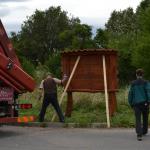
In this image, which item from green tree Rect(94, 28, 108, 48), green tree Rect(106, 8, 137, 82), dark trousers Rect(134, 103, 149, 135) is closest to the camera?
dark trousers Rect(134, 103, 149, 135)

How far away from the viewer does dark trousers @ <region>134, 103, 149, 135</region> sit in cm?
1473

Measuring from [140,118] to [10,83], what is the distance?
11.8 feet

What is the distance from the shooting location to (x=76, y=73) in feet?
65.0

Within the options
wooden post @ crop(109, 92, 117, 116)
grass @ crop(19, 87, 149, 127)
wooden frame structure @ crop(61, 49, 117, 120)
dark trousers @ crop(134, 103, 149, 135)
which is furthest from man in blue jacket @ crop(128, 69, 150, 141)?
wooden post @ crop(109, 92, 117, 116)

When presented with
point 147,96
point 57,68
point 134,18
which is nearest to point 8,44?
point 147,96

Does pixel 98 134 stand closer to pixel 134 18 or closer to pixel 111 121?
pixel 111 121

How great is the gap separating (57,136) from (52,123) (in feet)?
9.16

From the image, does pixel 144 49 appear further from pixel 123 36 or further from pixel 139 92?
pixel 139 92

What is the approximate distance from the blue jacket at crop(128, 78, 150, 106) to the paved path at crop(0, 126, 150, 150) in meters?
0.94

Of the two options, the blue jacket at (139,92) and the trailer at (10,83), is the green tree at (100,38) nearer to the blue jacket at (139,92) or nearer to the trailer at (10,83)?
the trailer at (10,83)

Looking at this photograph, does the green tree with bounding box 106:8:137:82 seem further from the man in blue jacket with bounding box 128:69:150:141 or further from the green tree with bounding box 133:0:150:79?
the man in blue jacket with bounding box 128:69:150:141

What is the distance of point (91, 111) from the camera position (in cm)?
2083

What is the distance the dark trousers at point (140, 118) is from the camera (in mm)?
14727

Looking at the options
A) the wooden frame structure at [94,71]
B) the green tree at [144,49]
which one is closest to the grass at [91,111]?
the wooden frame structure at [94,71]
